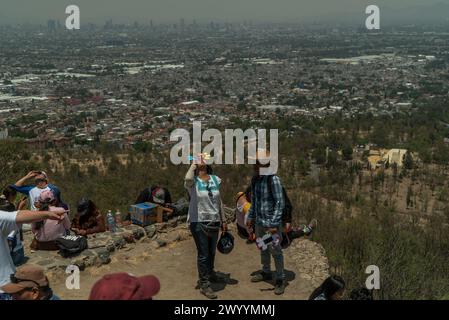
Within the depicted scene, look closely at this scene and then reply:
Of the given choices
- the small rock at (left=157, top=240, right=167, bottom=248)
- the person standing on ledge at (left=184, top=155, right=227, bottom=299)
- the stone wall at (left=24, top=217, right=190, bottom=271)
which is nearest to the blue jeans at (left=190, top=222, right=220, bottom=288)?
the person standing on ledge at (left=184, top=155, right=227, bottom=299)

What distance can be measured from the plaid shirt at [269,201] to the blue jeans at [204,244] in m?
0.46

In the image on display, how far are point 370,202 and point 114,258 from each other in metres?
14.9

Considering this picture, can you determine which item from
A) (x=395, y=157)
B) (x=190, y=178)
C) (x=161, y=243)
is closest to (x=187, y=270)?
(x=161, y=243)

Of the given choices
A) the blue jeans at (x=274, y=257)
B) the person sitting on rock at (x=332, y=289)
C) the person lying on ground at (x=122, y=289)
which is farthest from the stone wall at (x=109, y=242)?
the person lying on ground at (x=122, y=289)

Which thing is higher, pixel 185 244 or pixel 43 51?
pixel 43 51

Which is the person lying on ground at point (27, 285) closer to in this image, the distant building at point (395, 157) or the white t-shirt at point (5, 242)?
the white t-shirt at point (5, 242)

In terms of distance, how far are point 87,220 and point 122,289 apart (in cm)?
484

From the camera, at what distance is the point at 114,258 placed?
6.42m

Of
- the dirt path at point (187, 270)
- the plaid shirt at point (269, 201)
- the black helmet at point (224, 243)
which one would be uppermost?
the plaid shirt at point (269, 201)

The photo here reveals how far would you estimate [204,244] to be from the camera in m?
5.06

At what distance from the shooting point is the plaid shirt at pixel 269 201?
488 centimetres

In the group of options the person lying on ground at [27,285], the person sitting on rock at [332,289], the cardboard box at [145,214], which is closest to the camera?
the person lying on ground at [27,285]
